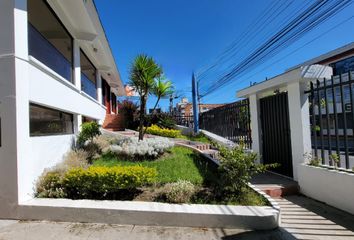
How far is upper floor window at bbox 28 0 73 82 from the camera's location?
5.45m

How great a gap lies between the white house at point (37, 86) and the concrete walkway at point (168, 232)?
2.27 ft

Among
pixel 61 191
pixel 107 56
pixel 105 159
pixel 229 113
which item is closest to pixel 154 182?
pixel 61 191

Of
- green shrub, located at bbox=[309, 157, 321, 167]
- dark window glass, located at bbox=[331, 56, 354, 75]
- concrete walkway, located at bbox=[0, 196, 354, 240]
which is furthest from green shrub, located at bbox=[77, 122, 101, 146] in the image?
dark window glass, located at bbox=[331, 56, 354, 75]

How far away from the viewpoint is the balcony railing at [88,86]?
9.73m

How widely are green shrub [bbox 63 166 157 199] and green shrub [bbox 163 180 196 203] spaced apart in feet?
1.78

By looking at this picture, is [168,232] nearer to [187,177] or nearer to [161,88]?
[187,177]

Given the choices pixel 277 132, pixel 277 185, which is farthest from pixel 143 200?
pixel 277 132

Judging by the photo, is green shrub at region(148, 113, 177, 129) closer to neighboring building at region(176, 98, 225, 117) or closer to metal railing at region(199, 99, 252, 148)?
neighboring building at region(176, 98, 225, 117)

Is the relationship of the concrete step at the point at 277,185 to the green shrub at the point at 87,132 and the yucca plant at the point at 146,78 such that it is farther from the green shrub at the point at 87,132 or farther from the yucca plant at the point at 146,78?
the green shrub at the point at 87,132

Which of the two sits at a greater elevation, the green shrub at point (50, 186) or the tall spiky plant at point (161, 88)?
the tall spiky plant at point (161, 88)

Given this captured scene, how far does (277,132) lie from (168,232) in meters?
4.87

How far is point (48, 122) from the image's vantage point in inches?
239

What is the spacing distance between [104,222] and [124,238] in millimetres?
672

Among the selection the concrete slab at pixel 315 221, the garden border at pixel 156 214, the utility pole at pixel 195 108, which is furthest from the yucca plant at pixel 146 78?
the utility pole at pixel 195 108
